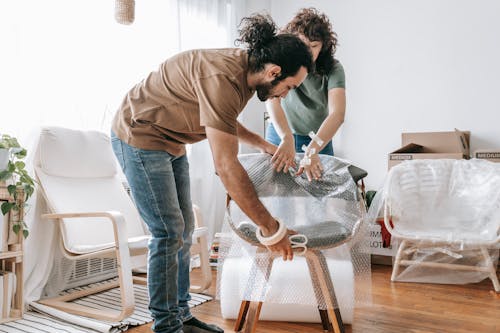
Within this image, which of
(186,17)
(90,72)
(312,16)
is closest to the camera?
(312,16)

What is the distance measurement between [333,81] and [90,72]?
1.49 m

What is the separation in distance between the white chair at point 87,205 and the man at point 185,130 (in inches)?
16.1

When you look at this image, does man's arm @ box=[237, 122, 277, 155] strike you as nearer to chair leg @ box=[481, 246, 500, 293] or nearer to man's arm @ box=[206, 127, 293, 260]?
man's arm @ box=[206, 127, 293, 260]

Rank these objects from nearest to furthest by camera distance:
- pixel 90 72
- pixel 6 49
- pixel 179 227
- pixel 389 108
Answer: pixel 179 227 → pixel 6 49 → pixel 90 72 → pixel 389 108

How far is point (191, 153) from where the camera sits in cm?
317

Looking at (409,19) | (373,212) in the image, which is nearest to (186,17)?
(409,19)

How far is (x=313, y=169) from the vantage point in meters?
1.46

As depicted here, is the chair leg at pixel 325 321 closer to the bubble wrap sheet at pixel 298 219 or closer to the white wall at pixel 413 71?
the bubble wrap sheet at pixel 298 219

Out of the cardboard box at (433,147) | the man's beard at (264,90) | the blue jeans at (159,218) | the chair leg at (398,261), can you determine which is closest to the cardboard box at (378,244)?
the chair leg at (398,261)

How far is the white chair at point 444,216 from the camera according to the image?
2.37 m

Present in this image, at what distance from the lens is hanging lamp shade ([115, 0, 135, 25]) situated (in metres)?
2.41

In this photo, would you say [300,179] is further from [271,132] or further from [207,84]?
[207,84]

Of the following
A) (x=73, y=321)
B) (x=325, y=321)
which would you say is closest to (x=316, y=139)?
(x=325, y=321)

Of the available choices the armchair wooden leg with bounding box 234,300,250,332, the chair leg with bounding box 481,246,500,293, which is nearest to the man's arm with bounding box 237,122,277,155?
the armchair wooden leg with bounding box 234,300,250,332
